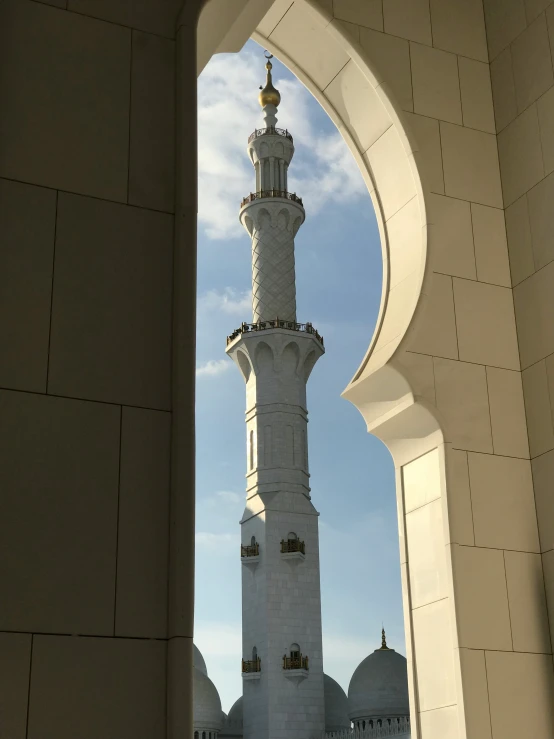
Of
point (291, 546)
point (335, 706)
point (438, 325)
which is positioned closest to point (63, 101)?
point (438, 325)

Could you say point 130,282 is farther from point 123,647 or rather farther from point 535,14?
point 535,14

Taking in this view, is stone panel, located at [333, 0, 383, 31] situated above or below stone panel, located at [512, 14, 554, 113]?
above

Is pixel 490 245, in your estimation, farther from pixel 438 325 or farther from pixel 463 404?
pixel 463 404

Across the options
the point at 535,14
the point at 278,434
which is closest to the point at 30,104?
the point at 535,14

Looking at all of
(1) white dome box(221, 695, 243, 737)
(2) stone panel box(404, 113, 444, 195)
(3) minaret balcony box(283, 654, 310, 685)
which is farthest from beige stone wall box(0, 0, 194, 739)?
(1) white dome box(221, 695, 243, 737)

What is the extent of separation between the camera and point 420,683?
361cm

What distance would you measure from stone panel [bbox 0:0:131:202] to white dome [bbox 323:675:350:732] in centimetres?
2623

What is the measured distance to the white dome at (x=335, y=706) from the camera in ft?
87.0

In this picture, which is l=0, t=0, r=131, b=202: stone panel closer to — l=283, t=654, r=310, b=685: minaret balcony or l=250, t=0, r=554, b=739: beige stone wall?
l=250, t=0, r=554, b=739: beige stone wall

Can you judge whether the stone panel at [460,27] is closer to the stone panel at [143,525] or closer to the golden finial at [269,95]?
the stone panel at [143,525]

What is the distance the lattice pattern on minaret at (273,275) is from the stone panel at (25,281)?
25.6 m

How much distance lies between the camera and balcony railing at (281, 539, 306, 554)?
26109mm

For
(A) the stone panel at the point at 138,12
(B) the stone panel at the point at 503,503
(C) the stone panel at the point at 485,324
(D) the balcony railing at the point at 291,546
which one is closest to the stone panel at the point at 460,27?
(C) the stone panel at the point at 485,324

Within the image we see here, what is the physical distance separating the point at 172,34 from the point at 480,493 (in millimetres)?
2082
